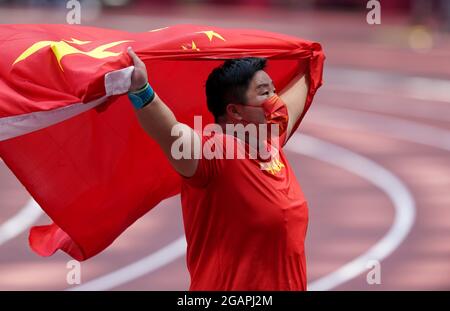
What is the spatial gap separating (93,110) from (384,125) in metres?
11.2

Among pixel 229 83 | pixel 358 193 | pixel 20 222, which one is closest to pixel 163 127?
pixel 229 83

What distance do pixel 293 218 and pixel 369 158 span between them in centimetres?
949

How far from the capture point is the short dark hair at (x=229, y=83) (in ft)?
18.2

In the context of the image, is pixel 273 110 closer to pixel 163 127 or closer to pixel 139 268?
pixel 163 127

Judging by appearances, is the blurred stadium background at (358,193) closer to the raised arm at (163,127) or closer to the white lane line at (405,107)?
the white lane line at (405,107)

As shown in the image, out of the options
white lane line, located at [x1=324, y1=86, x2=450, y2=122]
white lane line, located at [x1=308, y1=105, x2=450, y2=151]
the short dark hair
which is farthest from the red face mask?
white lane line, located at [x1=324, y1=86, x2=450, y2=122]

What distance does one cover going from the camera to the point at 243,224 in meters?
5.39

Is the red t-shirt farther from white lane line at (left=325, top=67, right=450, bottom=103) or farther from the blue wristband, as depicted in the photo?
white lane line at (left=325, top=67, right=450, bottom=103)

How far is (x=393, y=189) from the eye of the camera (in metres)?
13.2

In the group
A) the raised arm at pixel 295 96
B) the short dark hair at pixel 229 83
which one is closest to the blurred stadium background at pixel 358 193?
the raised arm at pixel 295 96

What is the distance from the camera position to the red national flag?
5.79 m


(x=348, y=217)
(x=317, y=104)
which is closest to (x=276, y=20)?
(x=317, y=104)

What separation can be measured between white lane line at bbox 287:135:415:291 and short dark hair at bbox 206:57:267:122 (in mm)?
4233
